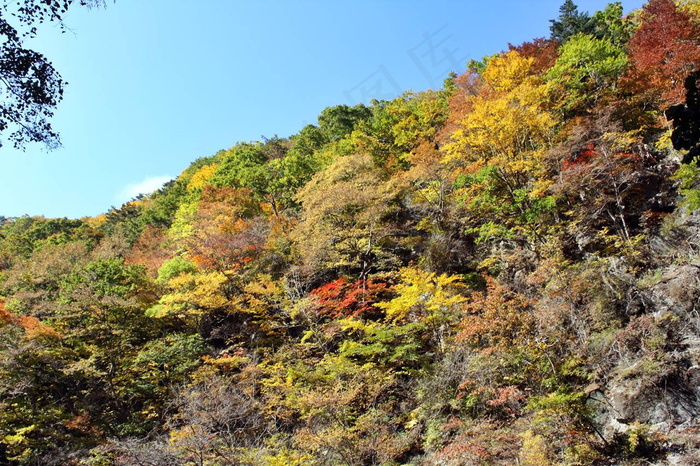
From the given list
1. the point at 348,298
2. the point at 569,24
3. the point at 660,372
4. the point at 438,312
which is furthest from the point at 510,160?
the point at 569,24

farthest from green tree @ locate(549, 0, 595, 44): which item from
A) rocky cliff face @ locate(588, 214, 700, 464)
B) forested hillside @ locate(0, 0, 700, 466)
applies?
rocky cliff face @ locate(588, 214, 700, 464)

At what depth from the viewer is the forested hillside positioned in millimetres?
9617

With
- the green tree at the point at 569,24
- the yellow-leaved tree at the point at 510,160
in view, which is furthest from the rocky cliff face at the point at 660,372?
the green tree at the point at 569,24

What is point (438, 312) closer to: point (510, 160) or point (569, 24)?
point (510, 160)

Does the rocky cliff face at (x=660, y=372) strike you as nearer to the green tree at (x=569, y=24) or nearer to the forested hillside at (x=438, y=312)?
the forested hillside at (x=438, y=312)

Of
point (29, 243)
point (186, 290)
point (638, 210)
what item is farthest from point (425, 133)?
point (29, 243)

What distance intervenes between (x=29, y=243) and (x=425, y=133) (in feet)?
123

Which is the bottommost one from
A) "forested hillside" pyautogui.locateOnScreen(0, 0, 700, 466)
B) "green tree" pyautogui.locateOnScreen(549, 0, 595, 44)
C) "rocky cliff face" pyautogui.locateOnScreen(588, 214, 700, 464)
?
"rocky cliff face" pyautogui.locateOnScreen(588, 214, 700, 464)

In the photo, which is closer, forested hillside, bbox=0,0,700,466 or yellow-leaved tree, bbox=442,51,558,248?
forested hillside, bbox=0,0,700,466

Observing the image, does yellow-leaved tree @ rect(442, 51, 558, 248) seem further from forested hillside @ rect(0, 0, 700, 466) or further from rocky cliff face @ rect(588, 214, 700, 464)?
rocky cliff face @ rect(588, 214, 700, 464)

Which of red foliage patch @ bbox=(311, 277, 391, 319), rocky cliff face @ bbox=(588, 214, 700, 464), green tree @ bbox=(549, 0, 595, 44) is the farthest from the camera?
green tree @ bbox=(549, 0, 595, 44)

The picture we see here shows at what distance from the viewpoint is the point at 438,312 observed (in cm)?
1339

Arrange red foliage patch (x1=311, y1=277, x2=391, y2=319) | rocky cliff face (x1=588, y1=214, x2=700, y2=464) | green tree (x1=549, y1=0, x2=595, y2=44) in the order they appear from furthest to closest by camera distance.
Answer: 1. green tree (x1=549, y1=0, x2=595, y2=44)
2. red foliage patch (x1=311, y1=277, x2=391, y2=319)
3. rocky cliff face (x1=588, y1=214, x2=700, y2=464)

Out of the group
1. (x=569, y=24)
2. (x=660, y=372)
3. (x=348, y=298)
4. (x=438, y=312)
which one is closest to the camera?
(x=660, y=372)
